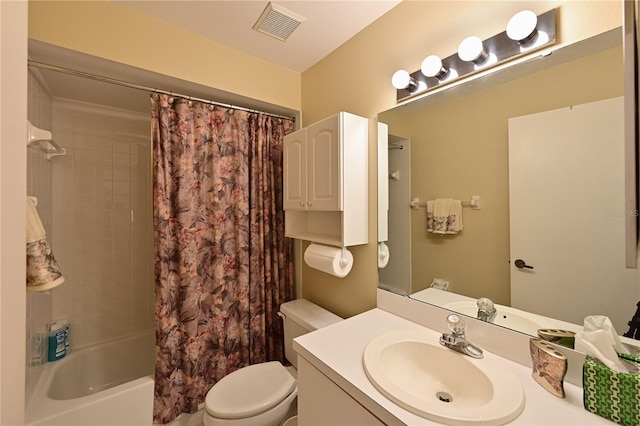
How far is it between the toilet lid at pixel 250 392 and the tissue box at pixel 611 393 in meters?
1.24

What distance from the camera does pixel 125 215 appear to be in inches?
90.0

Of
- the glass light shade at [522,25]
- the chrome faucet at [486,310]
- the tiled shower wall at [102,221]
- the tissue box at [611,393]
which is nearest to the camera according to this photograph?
the tissue box at [611,393]

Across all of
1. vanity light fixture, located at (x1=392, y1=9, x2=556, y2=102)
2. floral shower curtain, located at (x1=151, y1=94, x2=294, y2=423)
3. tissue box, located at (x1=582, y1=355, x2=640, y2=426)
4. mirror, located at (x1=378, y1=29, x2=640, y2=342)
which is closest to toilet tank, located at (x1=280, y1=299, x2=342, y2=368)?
floral shower curtain, located at (x1=151, y1=94, x2=294, y2=423)

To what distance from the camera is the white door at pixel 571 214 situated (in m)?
0.80

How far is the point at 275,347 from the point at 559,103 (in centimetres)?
214

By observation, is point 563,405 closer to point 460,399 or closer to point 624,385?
point 624,385

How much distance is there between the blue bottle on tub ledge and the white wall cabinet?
195 cm

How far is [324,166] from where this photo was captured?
4.81 ft

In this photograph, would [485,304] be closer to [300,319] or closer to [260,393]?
[300,319]

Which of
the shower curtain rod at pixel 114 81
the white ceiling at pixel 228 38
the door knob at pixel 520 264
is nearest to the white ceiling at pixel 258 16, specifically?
the white ceiling at pixel 228 38

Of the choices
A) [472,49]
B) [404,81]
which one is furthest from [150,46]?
[472,49]

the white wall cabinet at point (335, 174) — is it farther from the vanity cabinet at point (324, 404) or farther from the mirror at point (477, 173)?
the vanity cabinet at point (324, 404)

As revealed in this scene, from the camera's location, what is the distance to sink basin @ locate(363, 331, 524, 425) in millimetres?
681

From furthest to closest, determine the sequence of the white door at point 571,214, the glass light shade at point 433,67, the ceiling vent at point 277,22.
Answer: the ceiling vent at point 277,22
the glass light shade at point 433,67
the white door at point 571,214
